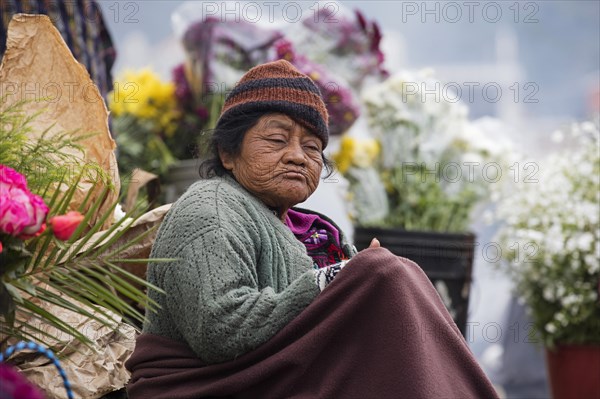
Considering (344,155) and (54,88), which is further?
(344,155)

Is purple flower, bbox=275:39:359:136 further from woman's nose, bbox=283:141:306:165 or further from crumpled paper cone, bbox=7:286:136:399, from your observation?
crumpled paper cone, bbox=7:286:136:399

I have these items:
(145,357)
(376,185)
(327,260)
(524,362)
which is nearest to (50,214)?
(145,357)

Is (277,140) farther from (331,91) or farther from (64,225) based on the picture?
(331,91)

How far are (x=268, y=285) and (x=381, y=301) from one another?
36 centimetres

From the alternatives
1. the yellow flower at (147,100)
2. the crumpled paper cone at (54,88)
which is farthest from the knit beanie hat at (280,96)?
the yellow flower at (147,100)

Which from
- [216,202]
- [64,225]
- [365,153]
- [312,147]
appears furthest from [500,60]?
[64,225]

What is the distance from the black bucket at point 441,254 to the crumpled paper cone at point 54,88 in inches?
72.8

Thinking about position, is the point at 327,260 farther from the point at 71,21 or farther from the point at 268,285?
the point at 71,21

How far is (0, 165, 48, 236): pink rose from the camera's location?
5.89 ft

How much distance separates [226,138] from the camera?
271 centimetres

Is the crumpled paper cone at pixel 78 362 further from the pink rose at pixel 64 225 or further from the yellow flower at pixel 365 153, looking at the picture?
the yellow flower at pixel 365 153

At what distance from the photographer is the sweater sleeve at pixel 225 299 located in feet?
7.29

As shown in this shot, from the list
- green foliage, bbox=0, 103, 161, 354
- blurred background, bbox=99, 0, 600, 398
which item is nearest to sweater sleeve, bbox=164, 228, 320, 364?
green foliage, bbox=0, 103, 161, 354

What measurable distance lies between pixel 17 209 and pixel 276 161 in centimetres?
99
